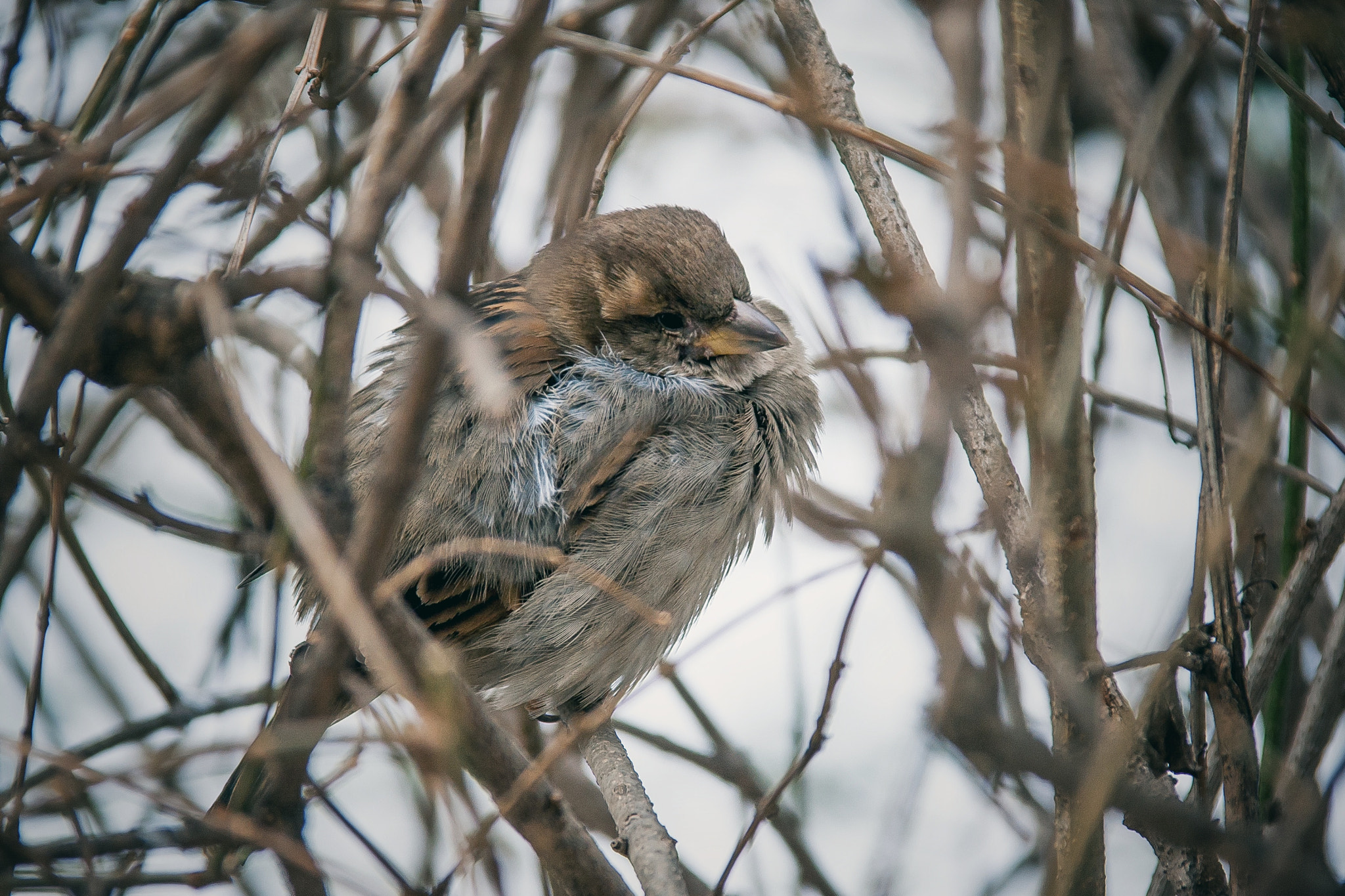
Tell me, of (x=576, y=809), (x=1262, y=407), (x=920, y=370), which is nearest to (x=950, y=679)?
(x=920, y=370)

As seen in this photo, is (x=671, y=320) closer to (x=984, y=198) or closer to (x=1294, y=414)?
(x=984, y=198)

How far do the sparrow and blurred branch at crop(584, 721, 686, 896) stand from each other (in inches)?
13.6

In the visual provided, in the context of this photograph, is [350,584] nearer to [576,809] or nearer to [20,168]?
[20,168]

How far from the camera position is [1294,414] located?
7.81 ft

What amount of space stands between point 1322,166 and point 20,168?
4275 millimetres

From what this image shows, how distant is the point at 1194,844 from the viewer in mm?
1592

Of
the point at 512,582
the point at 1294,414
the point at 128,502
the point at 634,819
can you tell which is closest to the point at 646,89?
the point at 512,582

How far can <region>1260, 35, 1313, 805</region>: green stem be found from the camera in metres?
2.33

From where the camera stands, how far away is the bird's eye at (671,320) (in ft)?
11.3

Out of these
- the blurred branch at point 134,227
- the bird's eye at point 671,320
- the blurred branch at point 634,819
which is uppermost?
the bird's eye at point 671,320

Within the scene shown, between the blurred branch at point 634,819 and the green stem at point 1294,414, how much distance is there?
4.53 ft

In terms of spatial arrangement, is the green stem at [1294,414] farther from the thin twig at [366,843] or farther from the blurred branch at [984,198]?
the thin twig at [366,843]

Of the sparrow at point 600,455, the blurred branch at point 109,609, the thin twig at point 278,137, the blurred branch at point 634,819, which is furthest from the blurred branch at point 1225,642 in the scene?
the blurred branch at point 109,609

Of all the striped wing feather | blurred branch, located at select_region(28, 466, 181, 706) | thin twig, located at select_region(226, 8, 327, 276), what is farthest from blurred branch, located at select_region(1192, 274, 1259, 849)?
blurred branch, located at select_region(28, 466, 181, 706)
